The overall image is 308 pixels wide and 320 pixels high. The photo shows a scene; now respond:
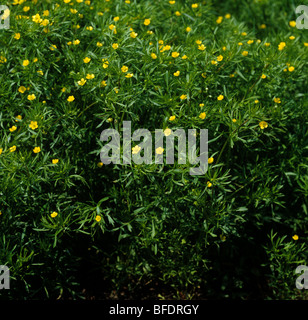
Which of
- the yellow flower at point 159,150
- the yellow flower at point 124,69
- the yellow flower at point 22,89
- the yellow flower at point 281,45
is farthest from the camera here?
the yellow flower at point 281,45

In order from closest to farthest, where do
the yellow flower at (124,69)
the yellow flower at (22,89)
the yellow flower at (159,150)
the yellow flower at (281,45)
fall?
the yellow flower at (159,150) < the yellow flower at (124,69) < the yellow flower at (22,89) < the yellow flower at (281,45)

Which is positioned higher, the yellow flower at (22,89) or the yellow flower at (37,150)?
the yellow flower at (22,89)

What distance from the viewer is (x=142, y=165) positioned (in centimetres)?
228

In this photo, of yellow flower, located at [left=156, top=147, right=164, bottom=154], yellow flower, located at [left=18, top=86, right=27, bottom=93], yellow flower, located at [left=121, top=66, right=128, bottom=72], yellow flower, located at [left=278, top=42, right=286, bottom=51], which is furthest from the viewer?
yellow flower, located at [left=278, top=42, right=286, bottom=51]

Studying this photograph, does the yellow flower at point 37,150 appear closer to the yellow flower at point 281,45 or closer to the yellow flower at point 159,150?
the yellow flower at point 159,150

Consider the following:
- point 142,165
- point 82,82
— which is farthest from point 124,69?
point 142,165

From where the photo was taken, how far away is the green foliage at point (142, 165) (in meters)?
2.37

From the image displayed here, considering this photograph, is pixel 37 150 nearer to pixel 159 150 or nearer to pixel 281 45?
pixel 159 150

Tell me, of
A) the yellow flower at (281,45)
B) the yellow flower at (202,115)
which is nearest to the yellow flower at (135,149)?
the yellow flower at (202,115)

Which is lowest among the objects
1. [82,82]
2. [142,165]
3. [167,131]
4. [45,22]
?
[142,165]

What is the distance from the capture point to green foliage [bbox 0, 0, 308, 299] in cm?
237

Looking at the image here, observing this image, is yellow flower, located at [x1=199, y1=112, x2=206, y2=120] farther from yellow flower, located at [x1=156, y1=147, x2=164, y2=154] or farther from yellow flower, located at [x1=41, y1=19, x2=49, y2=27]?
yellow flower, located at [x1=41, y1=19, x2=49, y2=27]

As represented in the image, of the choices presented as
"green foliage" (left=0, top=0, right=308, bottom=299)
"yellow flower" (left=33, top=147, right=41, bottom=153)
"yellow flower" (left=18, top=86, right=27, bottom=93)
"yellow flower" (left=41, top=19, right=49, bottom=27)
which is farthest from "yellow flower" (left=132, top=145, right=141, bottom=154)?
"yellow flower" (left=41, top=19, right=49, bottom=27)

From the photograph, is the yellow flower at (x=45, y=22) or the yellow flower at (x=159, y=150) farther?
the yellow flower at (x=45, y=22)
